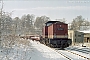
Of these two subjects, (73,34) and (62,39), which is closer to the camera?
(62,39)

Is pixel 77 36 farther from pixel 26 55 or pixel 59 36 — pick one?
pixel 26 55

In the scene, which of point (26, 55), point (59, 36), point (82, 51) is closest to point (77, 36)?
point (59, 36)

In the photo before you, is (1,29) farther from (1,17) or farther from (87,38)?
(87,38)

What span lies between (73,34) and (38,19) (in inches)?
2246

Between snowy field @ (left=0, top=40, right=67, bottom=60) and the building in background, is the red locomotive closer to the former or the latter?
snowy field @ (left=0, top=40, right=67, bottom=60)

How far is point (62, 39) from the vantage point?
25.5 meters

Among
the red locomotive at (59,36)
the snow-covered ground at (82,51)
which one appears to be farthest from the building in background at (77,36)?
the snow-covered ground at (82,51)

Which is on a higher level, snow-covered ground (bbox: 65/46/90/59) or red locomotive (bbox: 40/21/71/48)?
red locomotive (bbox: 40/21/71/48)

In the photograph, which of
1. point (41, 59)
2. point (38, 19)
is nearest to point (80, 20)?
point (38, 19)

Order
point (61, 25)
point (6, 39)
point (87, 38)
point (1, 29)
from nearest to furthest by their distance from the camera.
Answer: point (1, 29) < point (6, 39) < point (61, 25) < point (87, 38)

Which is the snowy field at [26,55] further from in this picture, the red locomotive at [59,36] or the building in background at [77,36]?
the building in background at [77,36]

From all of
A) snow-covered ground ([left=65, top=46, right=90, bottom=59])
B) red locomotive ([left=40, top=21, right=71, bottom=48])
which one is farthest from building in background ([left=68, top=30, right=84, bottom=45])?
snow-covered ground ([left=65, top=46, right=90, bottom=59])

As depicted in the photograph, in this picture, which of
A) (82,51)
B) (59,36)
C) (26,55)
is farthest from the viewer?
(59,36)

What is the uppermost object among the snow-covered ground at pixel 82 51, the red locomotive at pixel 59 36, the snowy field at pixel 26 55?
the red locomotive at pixel 59 36
